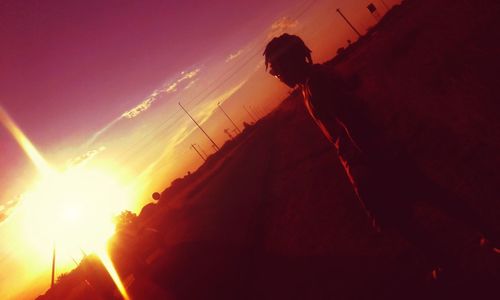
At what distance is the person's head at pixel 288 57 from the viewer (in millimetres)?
2955

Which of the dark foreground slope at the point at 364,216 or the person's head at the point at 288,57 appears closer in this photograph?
the person's head at the point at 288,57

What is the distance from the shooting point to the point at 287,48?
2934 mm

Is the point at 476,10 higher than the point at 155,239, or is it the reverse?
the point at 155,239

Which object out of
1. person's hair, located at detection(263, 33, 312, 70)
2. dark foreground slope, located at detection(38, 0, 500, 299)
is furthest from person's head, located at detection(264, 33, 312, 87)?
dark foreground slope, located at detection(38, 0, 500, 299)

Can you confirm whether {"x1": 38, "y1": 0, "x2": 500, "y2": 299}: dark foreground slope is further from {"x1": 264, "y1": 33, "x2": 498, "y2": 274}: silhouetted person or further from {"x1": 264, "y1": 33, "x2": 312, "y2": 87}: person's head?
{"x1": 264, "y1": 33, "x2": 312, "y2": 87}: person's head

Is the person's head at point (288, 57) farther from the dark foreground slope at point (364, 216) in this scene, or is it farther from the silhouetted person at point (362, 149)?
the dark foreground slope at point (364, 216)

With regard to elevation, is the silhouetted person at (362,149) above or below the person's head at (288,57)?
below

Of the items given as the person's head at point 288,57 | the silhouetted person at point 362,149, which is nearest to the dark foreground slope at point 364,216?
the silhouetted person at point 362,149

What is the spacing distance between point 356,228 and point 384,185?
3.72 meters

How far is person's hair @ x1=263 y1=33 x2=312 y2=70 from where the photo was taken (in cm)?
294

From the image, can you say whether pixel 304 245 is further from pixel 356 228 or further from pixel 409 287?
pixel 409 287

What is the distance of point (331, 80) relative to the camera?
2.92 metres

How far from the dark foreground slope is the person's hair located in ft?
2.02

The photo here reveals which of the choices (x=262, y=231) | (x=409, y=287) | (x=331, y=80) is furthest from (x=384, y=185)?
(x=262, y=231)
